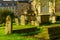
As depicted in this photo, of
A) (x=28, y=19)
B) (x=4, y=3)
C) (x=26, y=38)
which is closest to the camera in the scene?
(x=26, y=38)

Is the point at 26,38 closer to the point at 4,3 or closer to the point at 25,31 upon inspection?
the point at 25,31

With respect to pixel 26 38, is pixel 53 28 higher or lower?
higher

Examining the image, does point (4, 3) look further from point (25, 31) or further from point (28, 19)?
point (25, 31)

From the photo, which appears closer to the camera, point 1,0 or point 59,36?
point 59,36

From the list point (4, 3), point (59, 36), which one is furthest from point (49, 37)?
point (4, 3)

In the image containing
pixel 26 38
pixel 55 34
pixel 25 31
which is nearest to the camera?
pixel 55 34

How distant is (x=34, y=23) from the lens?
62.7 ft

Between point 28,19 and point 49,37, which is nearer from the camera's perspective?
point 49,37

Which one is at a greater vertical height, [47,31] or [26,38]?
[47,31]

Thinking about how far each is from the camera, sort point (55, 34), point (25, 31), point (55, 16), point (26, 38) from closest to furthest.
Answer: point (55, 34), point (26, 38), point (25, 31), point (55, 16)

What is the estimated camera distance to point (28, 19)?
68.6 feet

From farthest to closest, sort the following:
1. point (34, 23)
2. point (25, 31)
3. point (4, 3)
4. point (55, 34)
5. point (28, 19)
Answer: point (4, 3) → point (28, 19) → point (34, 23) → point (25, 31) → point (55, 34)

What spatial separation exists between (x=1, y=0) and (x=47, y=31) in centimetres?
3694

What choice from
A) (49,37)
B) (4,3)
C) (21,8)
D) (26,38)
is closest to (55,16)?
(21,8)
